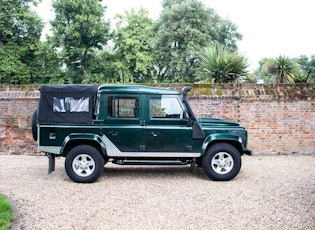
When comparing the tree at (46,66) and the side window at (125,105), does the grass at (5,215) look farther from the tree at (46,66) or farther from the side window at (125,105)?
the tree at (46,66)

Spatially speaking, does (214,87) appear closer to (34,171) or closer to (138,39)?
(34,171)

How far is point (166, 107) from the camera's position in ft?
24.2

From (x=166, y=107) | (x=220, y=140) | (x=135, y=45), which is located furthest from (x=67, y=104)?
(x=135, y=45)

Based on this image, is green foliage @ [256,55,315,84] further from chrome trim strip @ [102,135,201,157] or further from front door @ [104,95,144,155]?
front door @ [104,95,144,155]

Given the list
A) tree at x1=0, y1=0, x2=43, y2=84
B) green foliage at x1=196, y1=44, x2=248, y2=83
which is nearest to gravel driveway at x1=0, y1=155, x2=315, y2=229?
green foliage at x1=196, y1=44, x2=248, y2=83

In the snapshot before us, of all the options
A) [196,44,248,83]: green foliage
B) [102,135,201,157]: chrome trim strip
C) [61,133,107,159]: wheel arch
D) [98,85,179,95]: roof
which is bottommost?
[102,135,201,157]: chrome trim strip

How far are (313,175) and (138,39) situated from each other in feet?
93.9

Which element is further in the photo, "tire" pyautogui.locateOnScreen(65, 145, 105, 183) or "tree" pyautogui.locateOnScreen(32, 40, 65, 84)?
"tree" pyautogui.locateOnScreen(32, 40, 65, 84)

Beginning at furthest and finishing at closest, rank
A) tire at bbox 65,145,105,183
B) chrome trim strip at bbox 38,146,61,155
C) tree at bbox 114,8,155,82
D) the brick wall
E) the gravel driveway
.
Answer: tree at bbox 114,8,155,82 < the brick wall < chrome trim strip at bbox 38,146,61,155 < tire at bbox 65,145,105,183 < the gravel driveway

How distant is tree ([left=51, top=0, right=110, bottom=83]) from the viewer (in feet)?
92.5

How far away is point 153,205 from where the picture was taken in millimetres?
5414

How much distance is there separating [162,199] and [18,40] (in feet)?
72.6

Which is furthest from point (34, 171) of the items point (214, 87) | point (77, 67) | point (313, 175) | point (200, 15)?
point (200, 15)

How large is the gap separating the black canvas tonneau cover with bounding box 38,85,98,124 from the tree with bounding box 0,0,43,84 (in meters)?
17.3
